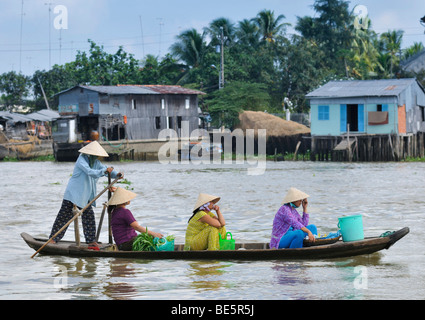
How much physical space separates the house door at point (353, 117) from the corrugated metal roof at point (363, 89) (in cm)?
71

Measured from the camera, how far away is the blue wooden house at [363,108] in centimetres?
3400

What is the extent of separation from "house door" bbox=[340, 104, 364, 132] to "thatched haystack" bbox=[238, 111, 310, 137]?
3.79m

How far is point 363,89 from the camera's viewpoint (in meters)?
35.1

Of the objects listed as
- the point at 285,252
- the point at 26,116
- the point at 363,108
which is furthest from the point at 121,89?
the point at 285,252

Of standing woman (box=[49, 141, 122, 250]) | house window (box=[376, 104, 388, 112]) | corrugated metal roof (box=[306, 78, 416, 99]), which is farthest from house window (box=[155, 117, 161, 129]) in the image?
standing woman (box=[49, 141, 122, 250])

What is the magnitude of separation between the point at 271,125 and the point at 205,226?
3177 centimetres

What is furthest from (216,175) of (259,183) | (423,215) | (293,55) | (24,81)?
(24,81)

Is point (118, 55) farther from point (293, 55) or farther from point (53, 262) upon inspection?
point (53, 262)

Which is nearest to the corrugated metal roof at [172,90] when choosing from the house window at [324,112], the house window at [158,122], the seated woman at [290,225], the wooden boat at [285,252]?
the house window at [158,122]

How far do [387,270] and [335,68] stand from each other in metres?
47.2

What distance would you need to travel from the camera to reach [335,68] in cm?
5472

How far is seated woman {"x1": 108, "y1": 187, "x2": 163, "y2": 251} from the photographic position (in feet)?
30.1

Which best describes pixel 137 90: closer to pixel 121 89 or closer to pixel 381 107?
pixel 121 89

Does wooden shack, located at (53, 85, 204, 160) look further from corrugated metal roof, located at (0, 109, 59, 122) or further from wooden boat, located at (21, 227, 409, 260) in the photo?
wooden boat, located at (21, 227, 409, 260)
